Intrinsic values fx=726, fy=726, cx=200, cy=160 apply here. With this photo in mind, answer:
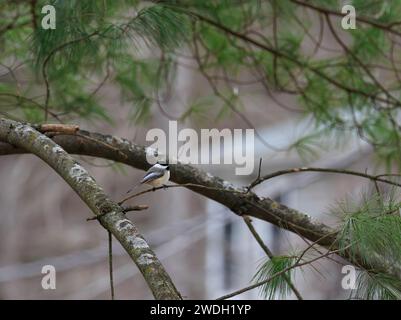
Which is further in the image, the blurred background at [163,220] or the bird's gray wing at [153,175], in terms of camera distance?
the blurred background at [163,220]

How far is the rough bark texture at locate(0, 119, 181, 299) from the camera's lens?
2.71 feet

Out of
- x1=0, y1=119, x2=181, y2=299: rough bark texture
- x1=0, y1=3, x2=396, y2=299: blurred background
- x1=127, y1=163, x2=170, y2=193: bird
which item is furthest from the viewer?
x1=0, y1=3, x2=396, y2=299: blurred background

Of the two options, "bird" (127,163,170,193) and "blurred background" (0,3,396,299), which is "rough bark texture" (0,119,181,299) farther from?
"blurred background" (0,3,396,299)

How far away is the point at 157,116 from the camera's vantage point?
A: 4320mm

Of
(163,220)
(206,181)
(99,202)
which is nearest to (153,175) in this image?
(206,181)

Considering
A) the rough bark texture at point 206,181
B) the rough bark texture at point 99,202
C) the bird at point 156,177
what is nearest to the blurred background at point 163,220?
the rough bark texture at point 206,181

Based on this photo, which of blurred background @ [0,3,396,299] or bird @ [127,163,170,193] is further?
blurred background @ [0,3,396,299]

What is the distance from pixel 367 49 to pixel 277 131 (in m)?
2.26

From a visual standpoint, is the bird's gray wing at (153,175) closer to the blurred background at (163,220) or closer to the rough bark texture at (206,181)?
the rough bark texture at (206,181)

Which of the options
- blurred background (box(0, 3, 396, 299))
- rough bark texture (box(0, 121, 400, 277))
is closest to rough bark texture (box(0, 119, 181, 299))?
rough bark texture (box(0, 121, 400, 277))

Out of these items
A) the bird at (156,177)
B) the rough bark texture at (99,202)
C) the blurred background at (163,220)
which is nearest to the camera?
the rough bark texture at (99,202)

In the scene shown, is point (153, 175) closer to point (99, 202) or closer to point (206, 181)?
point (206, 181)

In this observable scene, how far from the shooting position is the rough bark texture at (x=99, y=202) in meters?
0.83
